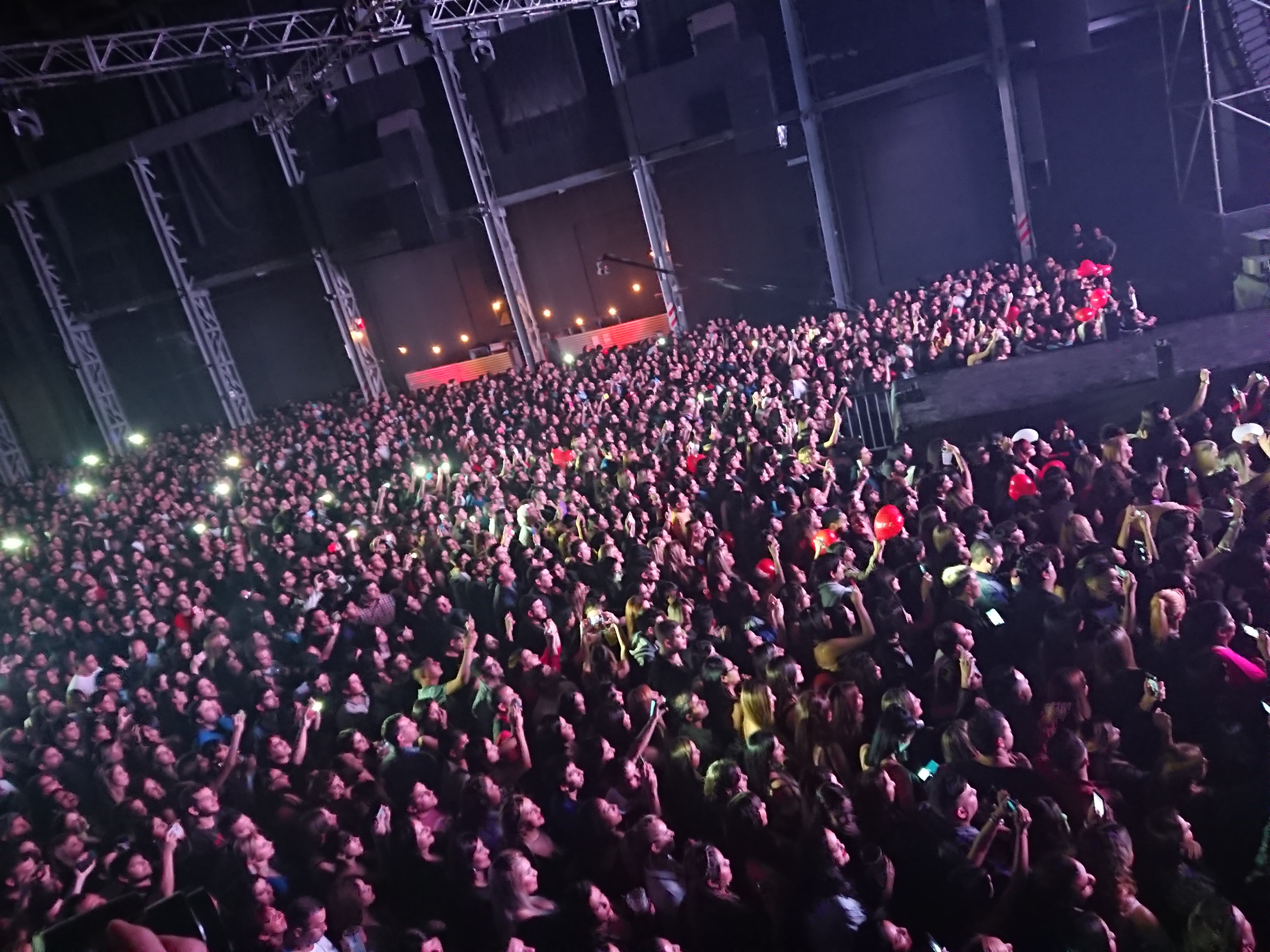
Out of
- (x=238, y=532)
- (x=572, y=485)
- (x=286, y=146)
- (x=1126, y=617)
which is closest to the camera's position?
(x=1126, y=617)

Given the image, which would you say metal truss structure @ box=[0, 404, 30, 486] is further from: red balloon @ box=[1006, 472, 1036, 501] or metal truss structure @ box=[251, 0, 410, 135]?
red balloon @ box=[1006, 472, 1036, 501]

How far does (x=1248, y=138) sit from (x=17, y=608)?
22128 millimetres

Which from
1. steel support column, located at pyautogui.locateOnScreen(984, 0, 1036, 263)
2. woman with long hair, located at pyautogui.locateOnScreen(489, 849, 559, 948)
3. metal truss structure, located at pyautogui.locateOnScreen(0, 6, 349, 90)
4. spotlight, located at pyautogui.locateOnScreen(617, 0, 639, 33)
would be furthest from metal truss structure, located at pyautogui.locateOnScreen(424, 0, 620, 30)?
woman with long hair, located at pyautogui.locateOnScreen(489, 849, 559, 948)

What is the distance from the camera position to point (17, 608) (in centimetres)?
1045

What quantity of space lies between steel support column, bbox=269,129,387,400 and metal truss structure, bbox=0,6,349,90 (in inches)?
185

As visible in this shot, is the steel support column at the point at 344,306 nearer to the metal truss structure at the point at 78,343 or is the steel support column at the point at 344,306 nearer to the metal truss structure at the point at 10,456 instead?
the metal truss structure at the point at 78,343

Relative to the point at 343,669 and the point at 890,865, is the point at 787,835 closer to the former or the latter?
the point at 890,865

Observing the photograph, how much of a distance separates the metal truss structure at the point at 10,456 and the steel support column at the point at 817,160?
78.4 ft

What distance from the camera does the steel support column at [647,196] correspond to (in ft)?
62.5

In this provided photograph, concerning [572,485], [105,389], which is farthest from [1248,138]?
[105,389]

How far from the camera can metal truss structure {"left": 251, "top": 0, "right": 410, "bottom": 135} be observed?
46.4ft

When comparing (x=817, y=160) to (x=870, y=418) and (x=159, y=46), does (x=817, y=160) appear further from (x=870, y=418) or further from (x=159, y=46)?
(x=159, y=46)

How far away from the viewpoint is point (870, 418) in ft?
37.2

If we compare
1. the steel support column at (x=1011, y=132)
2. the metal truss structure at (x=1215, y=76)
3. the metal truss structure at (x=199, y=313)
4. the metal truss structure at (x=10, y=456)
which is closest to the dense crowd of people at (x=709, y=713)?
the metal truss structure at (x=1215, y=76)
